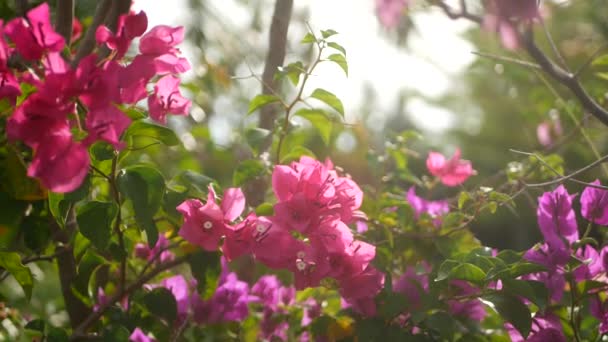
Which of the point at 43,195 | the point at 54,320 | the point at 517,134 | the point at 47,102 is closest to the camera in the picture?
the point at 47,102

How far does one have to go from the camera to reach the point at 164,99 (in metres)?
0.77

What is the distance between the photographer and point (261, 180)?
37.9 inches

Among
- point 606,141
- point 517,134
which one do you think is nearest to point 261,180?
point 606,141

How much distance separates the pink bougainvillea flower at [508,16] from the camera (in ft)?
1.72

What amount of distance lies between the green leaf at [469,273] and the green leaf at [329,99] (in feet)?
0.77

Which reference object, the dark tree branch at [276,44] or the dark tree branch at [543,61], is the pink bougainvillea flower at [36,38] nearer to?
the dark tree branch at [543,61]

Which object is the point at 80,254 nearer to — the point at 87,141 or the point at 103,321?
the point at 103,321

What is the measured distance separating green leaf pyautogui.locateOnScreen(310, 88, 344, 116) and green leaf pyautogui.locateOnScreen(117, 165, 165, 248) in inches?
9.6

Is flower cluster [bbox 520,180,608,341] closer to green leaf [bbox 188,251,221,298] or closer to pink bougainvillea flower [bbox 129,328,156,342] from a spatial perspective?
green leaf [bbox 188,251,221,298]

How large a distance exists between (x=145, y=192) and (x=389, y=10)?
30cm

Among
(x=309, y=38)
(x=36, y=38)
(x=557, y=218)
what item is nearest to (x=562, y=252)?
(x=557, y=218)

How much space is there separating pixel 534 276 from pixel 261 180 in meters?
0.38

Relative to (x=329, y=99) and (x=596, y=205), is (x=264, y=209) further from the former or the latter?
(x=596, y=205)

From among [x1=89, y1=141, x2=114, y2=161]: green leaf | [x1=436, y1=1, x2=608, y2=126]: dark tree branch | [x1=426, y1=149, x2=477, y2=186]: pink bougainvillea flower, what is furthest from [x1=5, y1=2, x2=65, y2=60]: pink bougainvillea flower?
[x1=426, y1=149, x2=477, y2=186]: pink bougainvillea flower
